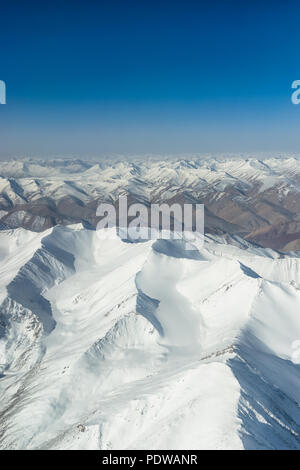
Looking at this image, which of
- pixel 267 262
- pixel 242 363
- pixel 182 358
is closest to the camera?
pixel 242 363

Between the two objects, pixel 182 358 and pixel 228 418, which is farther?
pixel 182 358

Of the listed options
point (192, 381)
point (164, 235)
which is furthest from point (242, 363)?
point (164, 235)

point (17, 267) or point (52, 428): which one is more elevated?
point (17, 267)

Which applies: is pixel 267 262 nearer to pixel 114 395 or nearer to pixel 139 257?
pixel 139 257

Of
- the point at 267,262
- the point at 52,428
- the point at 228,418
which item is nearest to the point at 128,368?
the point at 52,428

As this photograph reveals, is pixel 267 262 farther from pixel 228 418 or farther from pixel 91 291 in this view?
pixel 228 418

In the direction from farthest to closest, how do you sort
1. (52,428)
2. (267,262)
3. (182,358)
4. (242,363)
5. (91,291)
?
(267,262), (91,291), (182,358), (52,428), (242,363)
